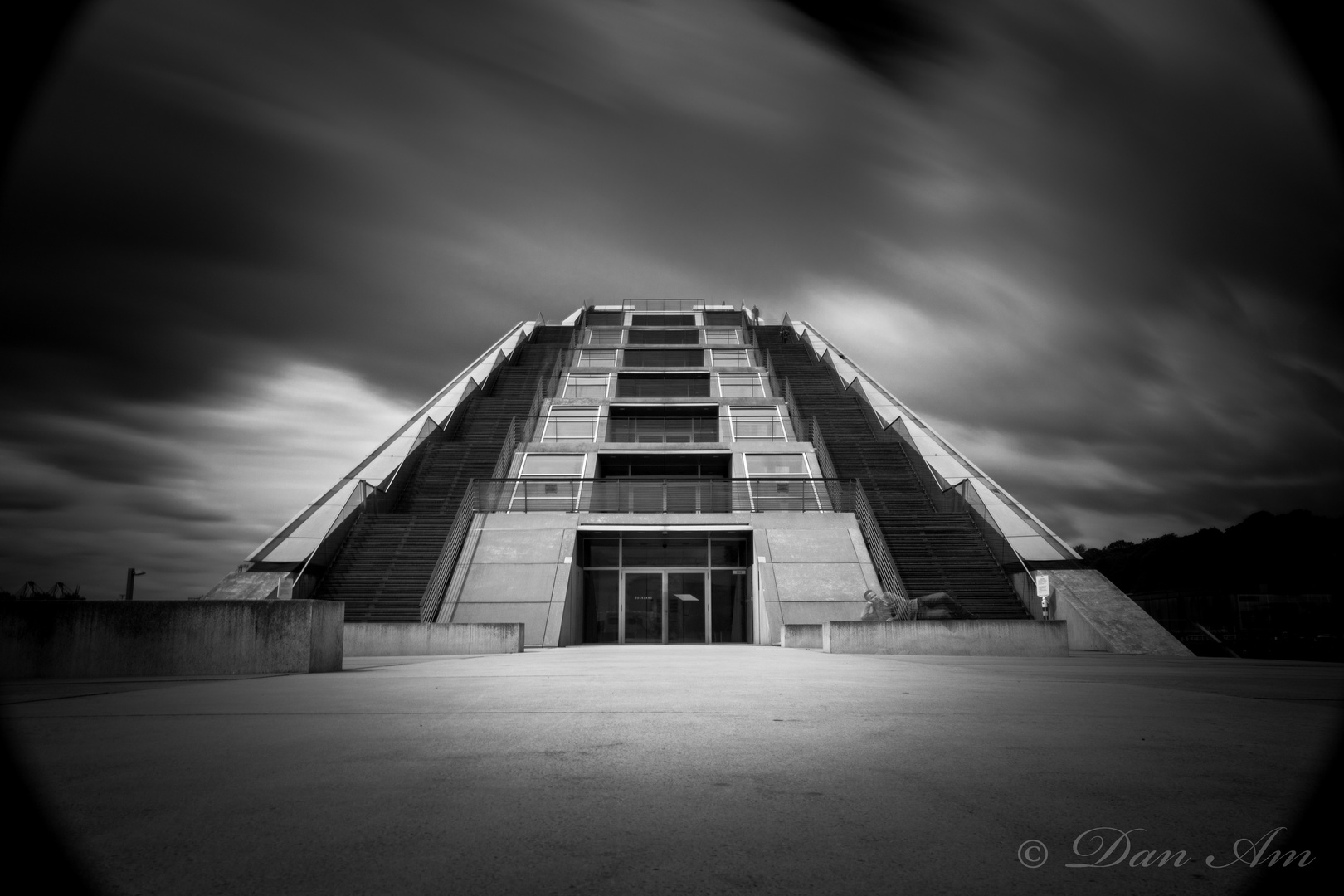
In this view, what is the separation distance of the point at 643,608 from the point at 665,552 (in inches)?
74.7

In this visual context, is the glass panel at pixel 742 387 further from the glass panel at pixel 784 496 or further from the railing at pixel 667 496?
the railing at pixel 667 496

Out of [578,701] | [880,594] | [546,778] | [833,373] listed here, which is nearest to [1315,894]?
[546,778]

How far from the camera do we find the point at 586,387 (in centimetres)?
3672

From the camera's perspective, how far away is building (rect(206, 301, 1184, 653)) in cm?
2064

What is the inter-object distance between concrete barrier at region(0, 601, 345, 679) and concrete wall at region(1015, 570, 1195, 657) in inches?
666

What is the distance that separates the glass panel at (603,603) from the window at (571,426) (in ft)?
21.1

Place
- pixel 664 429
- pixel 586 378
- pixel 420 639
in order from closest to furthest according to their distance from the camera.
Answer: pixel 420 639, pixel 664 429, pixel 586 378

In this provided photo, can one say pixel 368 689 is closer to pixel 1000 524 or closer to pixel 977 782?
pixel 977 782

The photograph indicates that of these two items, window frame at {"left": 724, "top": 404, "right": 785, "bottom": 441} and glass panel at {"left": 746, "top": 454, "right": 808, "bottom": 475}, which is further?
window frame at {"left": 724, "top": 404, "right": 785, "bottom": 441}

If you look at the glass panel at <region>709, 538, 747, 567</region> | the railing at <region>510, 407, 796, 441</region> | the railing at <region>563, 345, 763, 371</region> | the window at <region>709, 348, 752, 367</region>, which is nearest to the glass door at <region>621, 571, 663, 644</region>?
the glass panel at <region>709, 538, 747, 567</region>

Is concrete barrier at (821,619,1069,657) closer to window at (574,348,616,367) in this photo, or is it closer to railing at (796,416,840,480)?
railing at (796,416,840,480)

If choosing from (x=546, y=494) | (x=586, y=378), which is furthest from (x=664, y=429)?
(x=546, y=494)

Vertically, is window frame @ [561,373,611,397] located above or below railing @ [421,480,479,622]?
above

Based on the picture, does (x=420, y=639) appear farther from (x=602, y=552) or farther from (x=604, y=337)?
(x=604, y=337)
